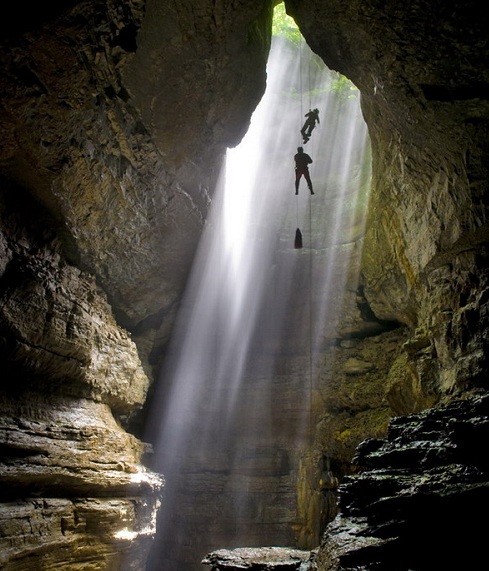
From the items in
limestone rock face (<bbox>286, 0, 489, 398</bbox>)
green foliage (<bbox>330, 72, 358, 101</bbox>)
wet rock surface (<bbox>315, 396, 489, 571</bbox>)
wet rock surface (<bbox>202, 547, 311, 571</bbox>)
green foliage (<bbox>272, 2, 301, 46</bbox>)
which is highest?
green foliage (<bbox>272, 2, 301, 46</bbox>)

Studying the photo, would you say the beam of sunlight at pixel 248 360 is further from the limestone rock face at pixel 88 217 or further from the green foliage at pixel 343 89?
the limestone rock face at pixel 88 217

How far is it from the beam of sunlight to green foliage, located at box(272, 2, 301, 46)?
5.51 metres

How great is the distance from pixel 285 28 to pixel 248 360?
15726 mm

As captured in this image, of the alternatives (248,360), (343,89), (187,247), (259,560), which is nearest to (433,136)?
(187,247)

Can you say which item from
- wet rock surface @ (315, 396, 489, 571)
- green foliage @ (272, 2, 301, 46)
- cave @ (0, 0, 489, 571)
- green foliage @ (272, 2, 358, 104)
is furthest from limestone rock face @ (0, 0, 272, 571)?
green foliage @ (272, 2, 358, 104)

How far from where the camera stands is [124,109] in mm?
8258

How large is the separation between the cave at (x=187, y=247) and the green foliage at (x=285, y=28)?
348 inches

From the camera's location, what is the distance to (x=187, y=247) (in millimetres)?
12312

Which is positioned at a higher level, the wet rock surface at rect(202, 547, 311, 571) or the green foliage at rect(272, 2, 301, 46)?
the green foliage at rect(272, 2, 301, 46)

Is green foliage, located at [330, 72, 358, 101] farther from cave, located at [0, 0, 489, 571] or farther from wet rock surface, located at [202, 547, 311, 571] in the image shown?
wet rock surface, located at [202, 547, 311, 571]

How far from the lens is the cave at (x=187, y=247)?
5.15 m

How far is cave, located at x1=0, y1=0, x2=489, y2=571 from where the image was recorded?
5.15 meters

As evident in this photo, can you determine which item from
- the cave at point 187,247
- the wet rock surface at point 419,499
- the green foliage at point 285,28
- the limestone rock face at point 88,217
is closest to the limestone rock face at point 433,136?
the cave at point 187,247

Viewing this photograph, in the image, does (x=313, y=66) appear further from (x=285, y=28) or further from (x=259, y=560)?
(x=259, y=560)
